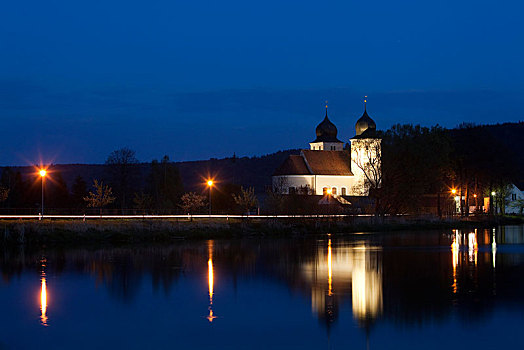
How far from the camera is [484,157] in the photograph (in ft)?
281

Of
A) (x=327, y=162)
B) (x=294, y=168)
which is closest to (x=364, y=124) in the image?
(x=327, y=162)

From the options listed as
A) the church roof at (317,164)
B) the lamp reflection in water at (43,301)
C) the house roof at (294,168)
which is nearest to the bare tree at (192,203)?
the house roof at (294,168)

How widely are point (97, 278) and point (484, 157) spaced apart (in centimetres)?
6439

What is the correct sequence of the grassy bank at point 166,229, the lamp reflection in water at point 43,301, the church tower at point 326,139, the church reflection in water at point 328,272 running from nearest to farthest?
the lamp reflection in water at point 43,301 → the church reflection in water at point 328,272 → the grassy bank at point 166,229 → the church tower at point 326,139

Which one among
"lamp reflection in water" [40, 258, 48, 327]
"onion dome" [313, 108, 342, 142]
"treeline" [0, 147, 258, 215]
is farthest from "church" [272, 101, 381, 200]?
"lamp reflection in water" [40, 258, 48, 327]

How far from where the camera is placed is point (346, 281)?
2770 cm

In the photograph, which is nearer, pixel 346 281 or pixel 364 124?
pixel 346 281

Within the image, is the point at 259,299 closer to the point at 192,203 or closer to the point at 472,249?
the point at 472,249

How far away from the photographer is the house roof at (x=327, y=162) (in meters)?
109

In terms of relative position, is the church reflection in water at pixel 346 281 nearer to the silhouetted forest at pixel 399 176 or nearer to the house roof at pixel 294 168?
the silhouetted forest at pixel 399 176

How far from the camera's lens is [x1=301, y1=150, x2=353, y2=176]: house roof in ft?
357

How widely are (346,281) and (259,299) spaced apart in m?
4.82

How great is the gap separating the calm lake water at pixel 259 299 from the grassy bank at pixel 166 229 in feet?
12.4

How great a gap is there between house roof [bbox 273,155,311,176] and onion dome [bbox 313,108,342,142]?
12747 millimetres
